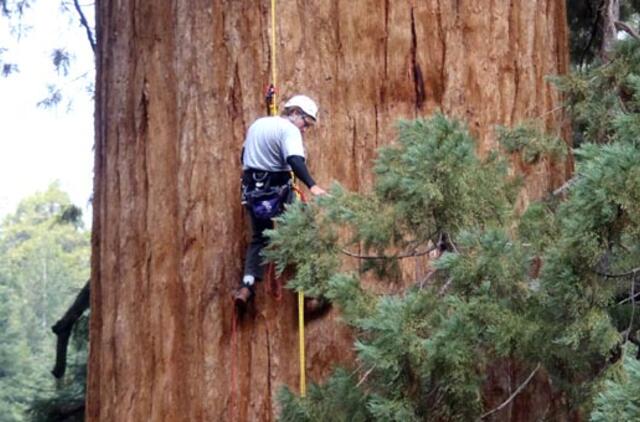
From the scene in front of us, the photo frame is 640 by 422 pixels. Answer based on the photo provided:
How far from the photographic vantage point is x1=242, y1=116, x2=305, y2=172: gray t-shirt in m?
6.24

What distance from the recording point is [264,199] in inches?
247

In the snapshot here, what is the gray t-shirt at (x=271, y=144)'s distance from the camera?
6242 millimetres

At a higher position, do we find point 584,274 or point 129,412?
point 584,274

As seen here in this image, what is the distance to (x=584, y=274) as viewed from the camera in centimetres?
480

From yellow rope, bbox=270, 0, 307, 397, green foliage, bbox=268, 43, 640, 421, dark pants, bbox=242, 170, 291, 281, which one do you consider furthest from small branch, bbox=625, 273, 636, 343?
dark pants, bbox=242, 170, 291, 281

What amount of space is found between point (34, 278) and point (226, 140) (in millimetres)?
46636

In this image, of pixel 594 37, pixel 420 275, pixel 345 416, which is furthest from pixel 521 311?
pixel 594 37

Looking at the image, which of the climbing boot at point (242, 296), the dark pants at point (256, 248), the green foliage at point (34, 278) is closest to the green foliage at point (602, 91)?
the dark pants at point (256, 248)

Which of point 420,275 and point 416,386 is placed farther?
point 420,275

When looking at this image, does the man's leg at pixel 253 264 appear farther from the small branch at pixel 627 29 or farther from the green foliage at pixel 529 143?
the small branch at pixel 627 29

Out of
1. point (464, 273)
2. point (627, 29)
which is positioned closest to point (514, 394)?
point (464, 273)

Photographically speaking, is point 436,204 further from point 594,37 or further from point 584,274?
point 594,37

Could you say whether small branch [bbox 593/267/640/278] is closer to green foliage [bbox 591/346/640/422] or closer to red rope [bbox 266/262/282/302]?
green foliage [bbox 591/346/640/422]

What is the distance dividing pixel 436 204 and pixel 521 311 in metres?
0.45
